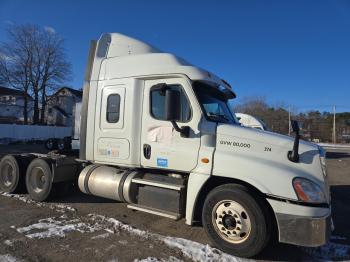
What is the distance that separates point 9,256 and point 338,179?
12035mm

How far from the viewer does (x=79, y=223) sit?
19.5ft

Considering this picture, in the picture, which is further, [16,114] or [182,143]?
[16,114]

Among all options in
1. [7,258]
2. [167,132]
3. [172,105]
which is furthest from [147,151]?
[7,258]

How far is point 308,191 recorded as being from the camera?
4434mm

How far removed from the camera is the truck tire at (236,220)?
15.1 feet

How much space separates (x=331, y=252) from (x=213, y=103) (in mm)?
2960

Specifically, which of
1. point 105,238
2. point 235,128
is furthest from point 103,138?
point 235,128

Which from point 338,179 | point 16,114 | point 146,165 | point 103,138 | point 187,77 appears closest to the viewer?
point 187,77

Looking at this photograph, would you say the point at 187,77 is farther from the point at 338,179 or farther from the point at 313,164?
the point at 338,179

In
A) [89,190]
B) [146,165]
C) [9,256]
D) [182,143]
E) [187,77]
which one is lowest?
[9,256]

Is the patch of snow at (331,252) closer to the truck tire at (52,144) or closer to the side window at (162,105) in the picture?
the side window at (162,105)

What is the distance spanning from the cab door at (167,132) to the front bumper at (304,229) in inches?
63.3

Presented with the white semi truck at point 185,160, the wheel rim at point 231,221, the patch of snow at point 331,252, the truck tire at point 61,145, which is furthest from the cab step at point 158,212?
the truck tire at point 61,145

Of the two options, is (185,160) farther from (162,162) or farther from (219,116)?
(219,116)
